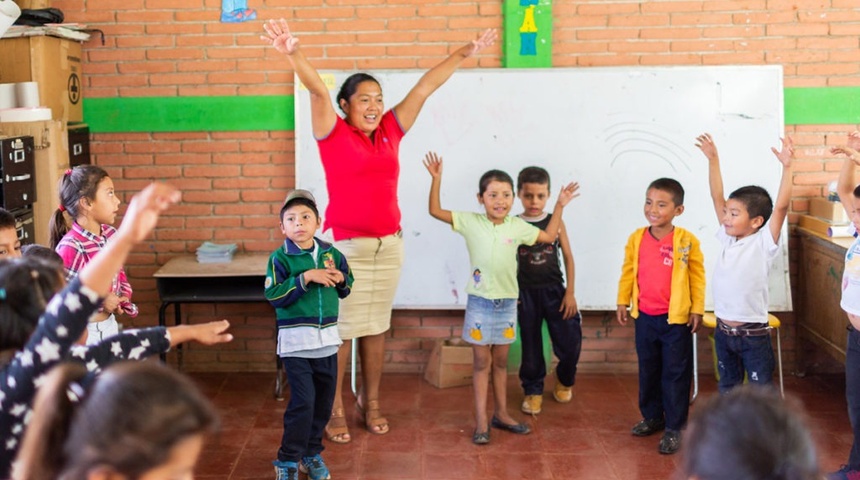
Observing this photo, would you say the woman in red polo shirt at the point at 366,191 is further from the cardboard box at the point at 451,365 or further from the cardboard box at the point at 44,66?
the cardboard box at the point at 44,66

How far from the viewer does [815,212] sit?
5336 mm

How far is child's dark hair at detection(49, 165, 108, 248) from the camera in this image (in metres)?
3.80

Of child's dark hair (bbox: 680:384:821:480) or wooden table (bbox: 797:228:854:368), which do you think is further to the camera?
wooden table (bbox: 797:228:854:368)

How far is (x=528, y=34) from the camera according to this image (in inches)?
208

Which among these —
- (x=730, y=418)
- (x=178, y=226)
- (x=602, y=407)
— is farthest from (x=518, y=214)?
(x=730, y=418)

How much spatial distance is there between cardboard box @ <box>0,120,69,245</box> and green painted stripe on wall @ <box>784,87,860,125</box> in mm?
3875

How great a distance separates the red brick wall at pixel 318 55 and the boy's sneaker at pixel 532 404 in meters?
0.76

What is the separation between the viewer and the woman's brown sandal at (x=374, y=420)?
185 inches

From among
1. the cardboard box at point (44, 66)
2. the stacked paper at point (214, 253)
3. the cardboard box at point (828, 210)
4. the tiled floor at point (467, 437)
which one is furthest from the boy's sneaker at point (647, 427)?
the cardboard box at point (44, 66)

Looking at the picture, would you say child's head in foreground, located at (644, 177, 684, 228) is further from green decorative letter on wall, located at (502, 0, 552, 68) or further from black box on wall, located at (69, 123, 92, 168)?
black box on wall, located at (69, 123, 92, 168)

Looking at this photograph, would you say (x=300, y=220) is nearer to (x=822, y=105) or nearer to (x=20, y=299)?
(x=20, y=299)

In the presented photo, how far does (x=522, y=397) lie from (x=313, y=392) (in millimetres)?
1639

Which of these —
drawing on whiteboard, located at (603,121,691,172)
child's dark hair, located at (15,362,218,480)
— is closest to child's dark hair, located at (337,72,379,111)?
drawing on whiteboard, located at (603,121,691,172)

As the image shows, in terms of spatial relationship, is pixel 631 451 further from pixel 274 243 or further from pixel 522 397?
pixel 274 243
